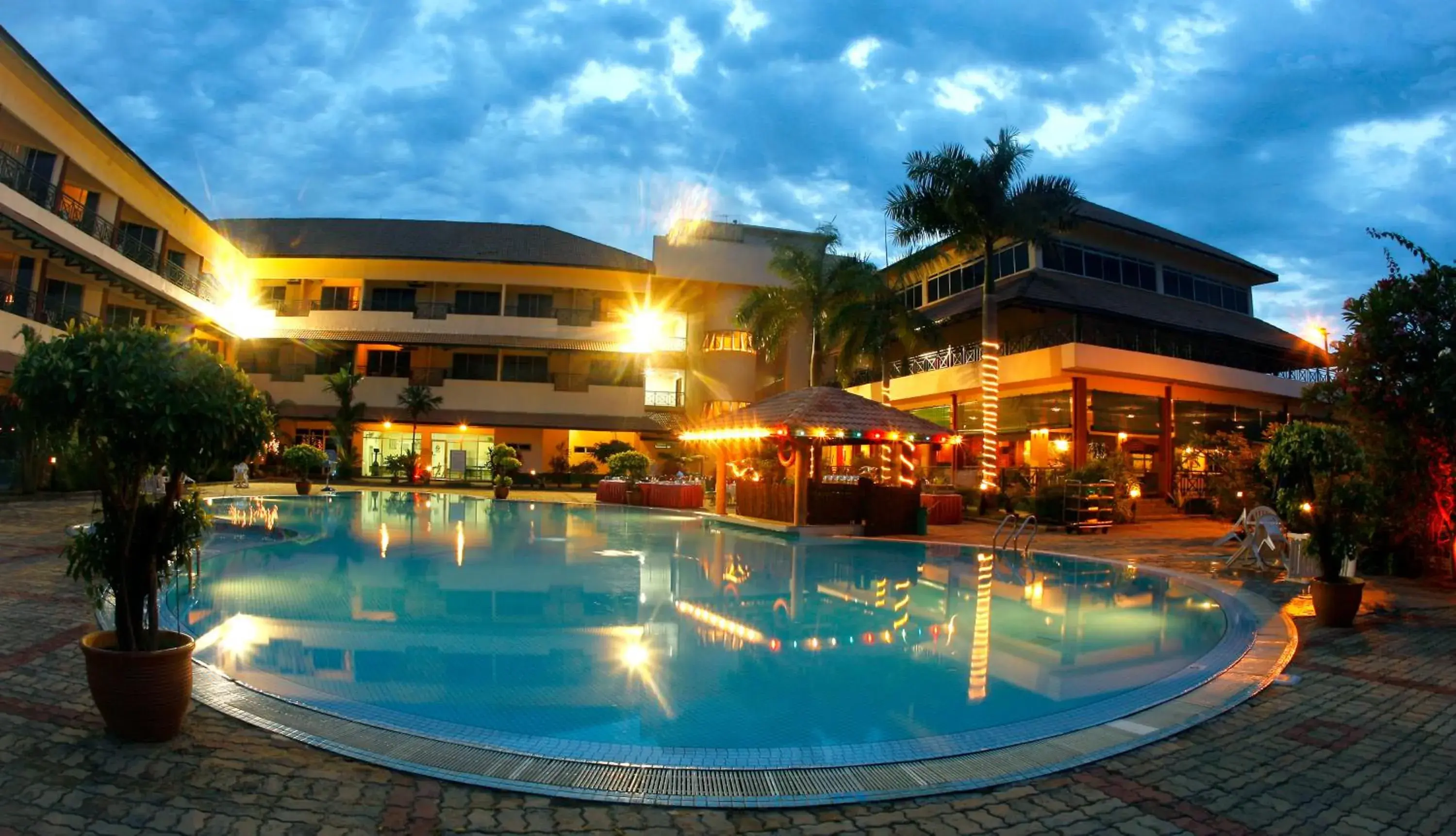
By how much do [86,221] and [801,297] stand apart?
22.9 metres

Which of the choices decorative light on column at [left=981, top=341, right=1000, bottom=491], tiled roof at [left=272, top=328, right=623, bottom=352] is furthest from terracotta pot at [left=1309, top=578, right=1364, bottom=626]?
tiled roof at [left=272, top=328, right=623, bottom=352]

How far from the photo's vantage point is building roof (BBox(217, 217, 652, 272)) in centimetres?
3897

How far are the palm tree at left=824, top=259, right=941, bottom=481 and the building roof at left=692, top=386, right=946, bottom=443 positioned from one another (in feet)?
18.7

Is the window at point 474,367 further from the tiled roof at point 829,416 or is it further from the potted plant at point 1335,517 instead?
the potted plant at point 1335,517

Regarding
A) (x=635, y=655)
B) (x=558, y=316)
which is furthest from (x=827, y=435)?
(x=558, y=316)

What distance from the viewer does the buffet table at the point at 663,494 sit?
25.9 meters

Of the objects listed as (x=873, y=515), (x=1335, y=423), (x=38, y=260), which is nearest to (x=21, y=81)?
(x=38, y=260)

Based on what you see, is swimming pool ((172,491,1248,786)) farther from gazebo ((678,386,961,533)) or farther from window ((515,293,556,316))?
window ((515,293,556,316))

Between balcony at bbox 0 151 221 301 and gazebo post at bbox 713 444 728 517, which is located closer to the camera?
balcony at bbox 0 151 221 301

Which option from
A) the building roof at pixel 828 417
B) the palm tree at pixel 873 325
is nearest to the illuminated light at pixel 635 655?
the building roof at pixel 828 417

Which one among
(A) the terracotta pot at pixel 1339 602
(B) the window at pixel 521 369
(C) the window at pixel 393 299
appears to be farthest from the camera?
(C) the window at pixel 393 299

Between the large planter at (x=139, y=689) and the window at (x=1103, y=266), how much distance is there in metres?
26.8

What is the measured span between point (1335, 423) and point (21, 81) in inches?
1149

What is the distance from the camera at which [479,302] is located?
3966 centimetres
